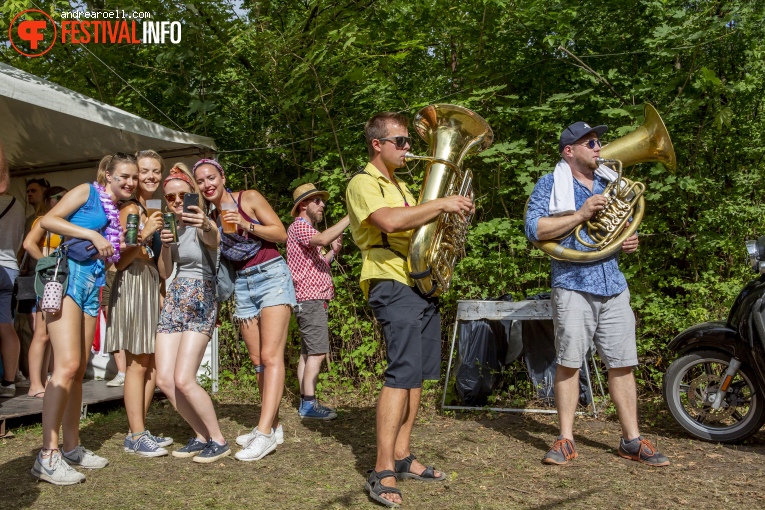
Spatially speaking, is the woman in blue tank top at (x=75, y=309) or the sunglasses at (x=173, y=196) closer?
the woman in blue tank top at (x=75, y=309)

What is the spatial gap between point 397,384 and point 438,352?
39cm

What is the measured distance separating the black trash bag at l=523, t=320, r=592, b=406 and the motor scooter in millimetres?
1109

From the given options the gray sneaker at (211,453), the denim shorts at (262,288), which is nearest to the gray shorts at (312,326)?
the denim shorts at (262,288)

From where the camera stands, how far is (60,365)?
397cm

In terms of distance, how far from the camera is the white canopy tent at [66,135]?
5770 mm

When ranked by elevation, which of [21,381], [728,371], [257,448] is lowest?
[21,381]

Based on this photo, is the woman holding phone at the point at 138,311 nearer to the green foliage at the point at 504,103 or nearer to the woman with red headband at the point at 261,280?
the woman with red headband at the point at 261,280

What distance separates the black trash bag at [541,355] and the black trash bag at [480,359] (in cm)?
19

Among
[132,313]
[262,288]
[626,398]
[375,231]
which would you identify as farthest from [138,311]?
[626,398]

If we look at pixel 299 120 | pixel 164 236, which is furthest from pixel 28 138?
pixel 164 236

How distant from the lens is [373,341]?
22.5 ft

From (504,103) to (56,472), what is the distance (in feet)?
15.8

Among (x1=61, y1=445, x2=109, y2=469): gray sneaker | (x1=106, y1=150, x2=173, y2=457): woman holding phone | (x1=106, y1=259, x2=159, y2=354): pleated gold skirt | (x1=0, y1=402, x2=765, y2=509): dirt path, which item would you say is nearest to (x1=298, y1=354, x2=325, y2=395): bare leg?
(x1=0, y1=402, x2=765, y2=509): dirt path

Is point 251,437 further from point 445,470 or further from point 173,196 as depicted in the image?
point 173,196
